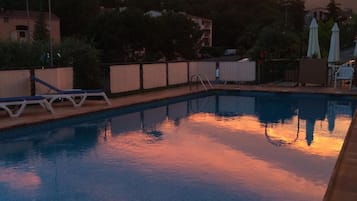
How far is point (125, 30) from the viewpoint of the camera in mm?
32031

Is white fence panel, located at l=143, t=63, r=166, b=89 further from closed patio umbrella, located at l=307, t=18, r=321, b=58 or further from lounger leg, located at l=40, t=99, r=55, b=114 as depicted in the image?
closed patio umbrella, located at l=307, t=18, r=321, b=58

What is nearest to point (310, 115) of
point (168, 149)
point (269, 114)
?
point (269, 114)

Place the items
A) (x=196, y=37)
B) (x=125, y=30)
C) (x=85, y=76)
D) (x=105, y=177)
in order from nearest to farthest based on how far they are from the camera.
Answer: (x=105, y=177)
(x=85, y=76)
(x=125, y=30)
(x=196, y=37)

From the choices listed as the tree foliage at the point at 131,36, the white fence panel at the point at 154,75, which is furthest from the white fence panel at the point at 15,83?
the tree foliage at the point at 131,36

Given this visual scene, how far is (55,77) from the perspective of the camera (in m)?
11.1

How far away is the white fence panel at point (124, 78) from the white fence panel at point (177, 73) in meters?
1.82

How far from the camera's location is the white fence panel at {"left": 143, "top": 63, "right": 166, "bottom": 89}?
14109 millimetres

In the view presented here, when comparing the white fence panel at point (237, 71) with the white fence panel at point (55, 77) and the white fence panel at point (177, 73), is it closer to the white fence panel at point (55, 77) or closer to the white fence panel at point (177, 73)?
the white fence panel at point (177, 73)

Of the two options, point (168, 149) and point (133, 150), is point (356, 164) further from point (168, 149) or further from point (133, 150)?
point (133, 150)

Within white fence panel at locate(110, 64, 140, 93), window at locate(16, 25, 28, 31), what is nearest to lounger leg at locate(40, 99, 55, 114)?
white fence panel at locate(110, 64, 140, 93)

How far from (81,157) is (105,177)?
1.31 metres

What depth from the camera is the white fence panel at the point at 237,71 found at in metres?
16.1

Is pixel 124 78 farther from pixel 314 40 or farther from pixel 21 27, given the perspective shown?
pixel 21 27

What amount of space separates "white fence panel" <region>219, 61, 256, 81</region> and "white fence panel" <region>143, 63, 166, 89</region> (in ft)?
8.11
